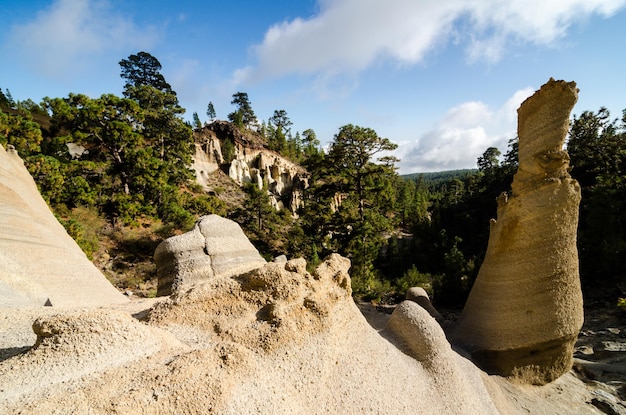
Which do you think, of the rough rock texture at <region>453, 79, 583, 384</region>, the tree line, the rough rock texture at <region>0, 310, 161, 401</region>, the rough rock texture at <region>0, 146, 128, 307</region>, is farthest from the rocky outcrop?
the tree line

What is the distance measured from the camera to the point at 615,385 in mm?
5945

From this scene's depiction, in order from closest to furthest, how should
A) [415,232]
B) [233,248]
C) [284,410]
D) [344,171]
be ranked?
[284,410], [233,248], [344,171], [415,232]

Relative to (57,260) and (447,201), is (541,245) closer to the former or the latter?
(57,260)

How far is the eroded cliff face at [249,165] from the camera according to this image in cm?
3419

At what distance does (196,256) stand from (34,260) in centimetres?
243

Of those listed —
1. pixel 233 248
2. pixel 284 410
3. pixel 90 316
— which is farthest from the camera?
pixel 233 248

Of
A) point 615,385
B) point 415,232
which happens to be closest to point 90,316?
point 615,385

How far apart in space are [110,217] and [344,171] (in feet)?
39.7

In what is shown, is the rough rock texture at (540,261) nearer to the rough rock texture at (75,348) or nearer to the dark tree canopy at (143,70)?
the rough rock texture at (75,348)

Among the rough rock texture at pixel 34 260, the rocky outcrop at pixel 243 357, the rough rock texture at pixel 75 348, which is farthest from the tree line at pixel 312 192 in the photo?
the rough rock texture at pixel 75 348

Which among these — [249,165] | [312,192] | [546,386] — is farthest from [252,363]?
[249,165]

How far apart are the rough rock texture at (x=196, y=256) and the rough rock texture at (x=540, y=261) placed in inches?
196

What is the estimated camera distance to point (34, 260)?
4.66 m

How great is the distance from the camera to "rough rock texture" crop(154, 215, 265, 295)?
5.71m
